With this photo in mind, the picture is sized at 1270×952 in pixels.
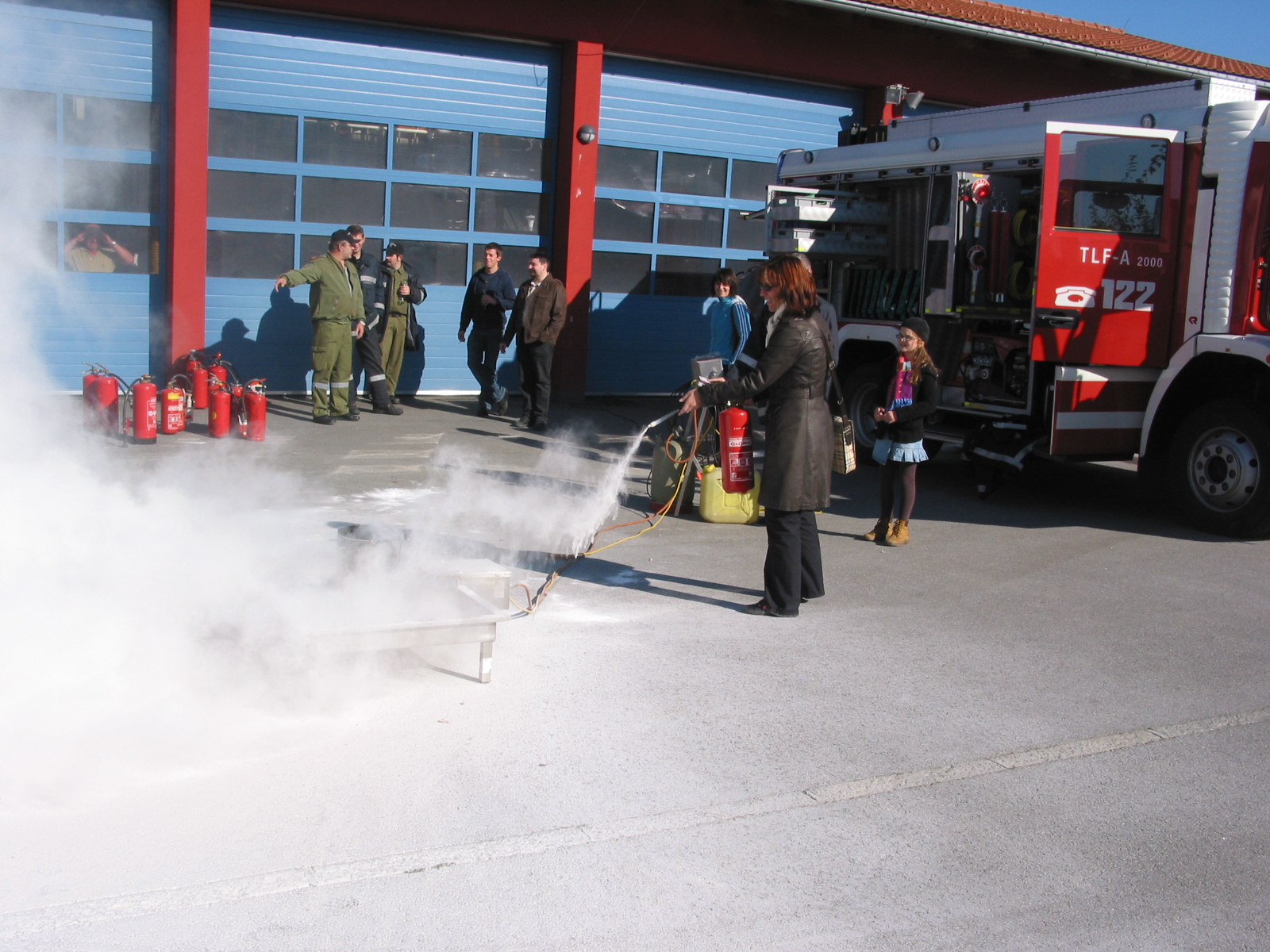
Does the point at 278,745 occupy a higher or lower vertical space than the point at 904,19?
lower

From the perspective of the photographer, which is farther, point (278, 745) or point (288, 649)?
point (288, 649)

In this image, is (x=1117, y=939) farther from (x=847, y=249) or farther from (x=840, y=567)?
(x=847, y=249)

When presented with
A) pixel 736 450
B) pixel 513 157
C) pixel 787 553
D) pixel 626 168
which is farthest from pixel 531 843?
pixel 626 168

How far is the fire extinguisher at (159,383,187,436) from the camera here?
1062cm

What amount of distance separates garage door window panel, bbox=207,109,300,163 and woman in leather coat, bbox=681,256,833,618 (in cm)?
826

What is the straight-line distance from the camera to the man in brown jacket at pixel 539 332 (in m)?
12.1

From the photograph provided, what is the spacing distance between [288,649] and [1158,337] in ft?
24.8

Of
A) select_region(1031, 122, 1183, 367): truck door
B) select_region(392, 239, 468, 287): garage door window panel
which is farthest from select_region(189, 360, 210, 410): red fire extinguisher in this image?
select_region(1031, 122, 1183, 367): truck door

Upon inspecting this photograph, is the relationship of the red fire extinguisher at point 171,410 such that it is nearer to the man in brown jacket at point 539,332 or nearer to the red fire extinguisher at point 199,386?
the red fire extinguisher at point 199,386

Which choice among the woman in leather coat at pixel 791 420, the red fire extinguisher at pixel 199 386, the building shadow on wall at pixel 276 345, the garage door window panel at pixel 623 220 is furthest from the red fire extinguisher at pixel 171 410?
the woman in leather coat at pixel 791 420

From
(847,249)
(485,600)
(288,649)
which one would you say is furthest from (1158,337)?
(288,649)

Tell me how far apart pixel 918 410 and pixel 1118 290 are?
2439mm

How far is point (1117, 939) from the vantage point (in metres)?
3.35

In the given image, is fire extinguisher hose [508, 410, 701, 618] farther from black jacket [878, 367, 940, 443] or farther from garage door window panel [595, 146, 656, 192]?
garage door window panel [595, 146, 656, 192]
